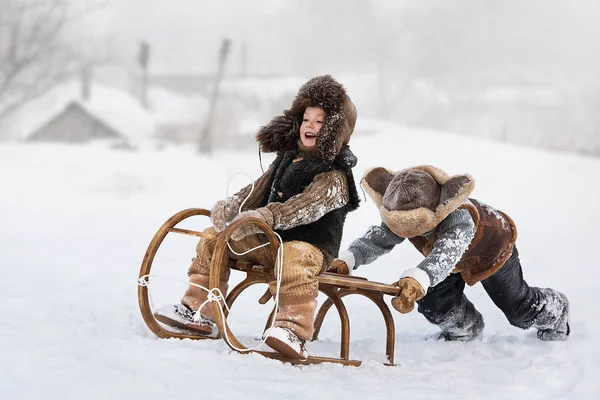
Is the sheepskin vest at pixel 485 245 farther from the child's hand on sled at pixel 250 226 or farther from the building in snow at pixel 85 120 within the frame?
the building in snow at pixel 85 120

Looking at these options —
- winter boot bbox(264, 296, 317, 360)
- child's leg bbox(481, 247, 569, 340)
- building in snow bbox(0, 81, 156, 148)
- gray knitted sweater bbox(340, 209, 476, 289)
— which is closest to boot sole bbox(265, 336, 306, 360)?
winter boot bbox(264, 296, 317, 360)

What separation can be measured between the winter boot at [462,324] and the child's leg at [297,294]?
0.87 m

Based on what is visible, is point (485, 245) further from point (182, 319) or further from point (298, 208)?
point (182, 319)

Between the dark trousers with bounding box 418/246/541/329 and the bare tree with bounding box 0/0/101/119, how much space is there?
9.97 m

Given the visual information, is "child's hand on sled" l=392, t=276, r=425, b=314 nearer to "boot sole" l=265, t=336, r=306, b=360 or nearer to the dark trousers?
"boot sole" l=265, t=336, r=306, b=360

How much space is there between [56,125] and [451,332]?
871 centimetres

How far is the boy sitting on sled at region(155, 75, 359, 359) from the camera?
2.51 meters

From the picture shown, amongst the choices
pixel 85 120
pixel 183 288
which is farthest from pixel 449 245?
pixel 85 120

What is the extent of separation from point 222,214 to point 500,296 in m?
1.28

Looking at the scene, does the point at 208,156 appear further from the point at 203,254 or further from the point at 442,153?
the point at 203,254

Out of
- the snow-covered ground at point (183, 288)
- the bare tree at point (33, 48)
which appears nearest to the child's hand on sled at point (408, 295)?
the snow-covered ground at point (183, 288)

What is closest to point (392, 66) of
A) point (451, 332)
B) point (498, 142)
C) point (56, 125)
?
point (498, 142)

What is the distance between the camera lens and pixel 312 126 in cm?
279

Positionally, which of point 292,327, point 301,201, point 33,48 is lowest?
point 292,327
